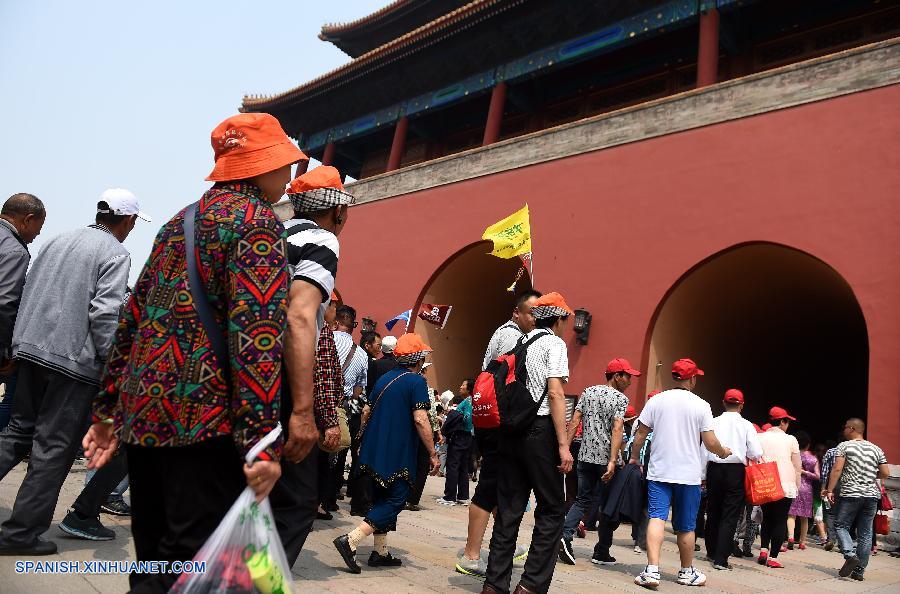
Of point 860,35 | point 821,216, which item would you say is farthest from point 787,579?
point 860,35

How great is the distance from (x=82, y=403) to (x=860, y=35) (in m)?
12.1

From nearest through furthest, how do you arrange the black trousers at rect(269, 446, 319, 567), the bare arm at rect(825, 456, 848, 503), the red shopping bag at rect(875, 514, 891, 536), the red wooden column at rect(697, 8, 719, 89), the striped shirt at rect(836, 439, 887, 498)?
the black trousers at rect(269, 446, 319, 567), the striped shirt at rect(836, 439, 887, 498), the bare arm at rect(825, 456, 848, 503), the red shopping bag at rect(875, 514, 891, 536), the red wooden column at rect(697, 8, 719, 89)

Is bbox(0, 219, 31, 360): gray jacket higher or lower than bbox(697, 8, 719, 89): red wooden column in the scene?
lower

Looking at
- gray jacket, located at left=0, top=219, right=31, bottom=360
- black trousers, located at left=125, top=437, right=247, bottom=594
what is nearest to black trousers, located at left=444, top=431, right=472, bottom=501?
gray jacket, located at left=0, top=219, right=31, bottom=360

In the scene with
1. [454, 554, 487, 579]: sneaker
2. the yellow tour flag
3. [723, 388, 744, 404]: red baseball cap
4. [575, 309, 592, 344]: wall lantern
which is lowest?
[454, 554, 487, 579]: sneaker

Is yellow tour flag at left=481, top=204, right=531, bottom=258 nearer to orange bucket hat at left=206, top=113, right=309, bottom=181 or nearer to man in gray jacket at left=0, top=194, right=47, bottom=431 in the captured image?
man in gray jacket at left=0, top=194, right=47, bottom=431

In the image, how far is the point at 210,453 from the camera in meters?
1.75

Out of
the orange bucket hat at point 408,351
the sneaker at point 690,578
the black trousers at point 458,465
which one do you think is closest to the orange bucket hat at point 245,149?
the orange bucket hat at point 408,351

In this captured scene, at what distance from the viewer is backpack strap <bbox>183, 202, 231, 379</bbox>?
1782 mm

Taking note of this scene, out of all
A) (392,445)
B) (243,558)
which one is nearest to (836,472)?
(392,445)

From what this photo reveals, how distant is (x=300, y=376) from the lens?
191 cm

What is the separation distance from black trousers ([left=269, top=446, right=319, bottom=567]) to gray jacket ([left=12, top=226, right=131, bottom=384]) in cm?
Answer: 167

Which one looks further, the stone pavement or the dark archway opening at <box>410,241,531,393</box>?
the dark archway opening at <box>410,241,531,393</box>

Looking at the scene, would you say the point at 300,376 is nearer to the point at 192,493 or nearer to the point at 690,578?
the point at 192,493
